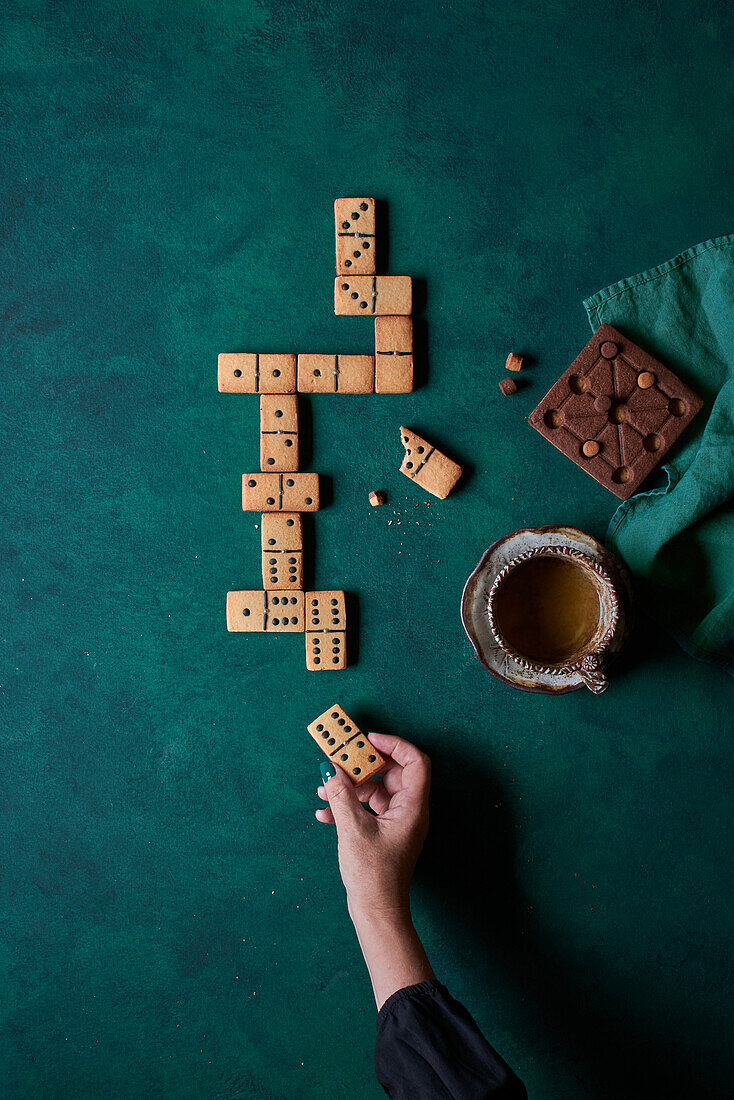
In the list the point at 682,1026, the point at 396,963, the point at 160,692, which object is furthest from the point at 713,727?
the point at 160,692

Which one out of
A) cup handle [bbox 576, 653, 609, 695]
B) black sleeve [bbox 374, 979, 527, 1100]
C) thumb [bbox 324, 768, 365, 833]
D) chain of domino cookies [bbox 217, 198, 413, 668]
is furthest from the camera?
chain of domino cookies [bbox 217, 198, 413, 668]

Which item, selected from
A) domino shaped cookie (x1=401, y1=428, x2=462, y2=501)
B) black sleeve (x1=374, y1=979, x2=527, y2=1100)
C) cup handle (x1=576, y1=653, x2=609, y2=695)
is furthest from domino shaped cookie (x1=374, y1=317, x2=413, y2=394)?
black sleeve (x1=374, y1=979, x2=527, y2=1100)

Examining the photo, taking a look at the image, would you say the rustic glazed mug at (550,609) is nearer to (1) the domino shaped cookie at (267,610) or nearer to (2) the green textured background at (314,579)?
(2) the green textured background at (314,579)

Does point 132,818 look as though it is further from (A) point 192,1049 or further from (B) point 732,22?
(B) point 732,22

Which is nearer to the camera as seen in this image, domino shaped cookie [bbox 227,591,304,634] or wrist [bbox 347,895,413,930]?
wrist [bbox 347,895,413,930]

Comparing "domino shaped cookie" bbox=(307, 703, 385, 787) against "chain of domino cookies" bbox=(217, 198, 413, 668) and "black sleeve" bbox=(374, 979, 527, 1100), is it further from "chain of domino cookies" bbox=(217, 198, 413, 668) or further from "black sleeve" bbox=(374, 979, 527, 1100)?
"black sleeve" bbox=(374, 979, 527, 1100)

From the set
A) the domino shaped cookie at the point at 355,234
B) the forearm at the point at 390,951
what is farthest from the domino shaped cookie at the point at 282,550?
the forearm at the point at 390,951

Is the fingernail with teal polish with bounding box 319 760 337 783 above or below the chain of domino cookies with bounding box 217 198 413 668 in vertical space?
below

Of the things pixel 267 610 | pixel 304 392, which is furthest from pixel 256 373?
pixel 267 610
